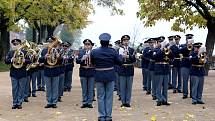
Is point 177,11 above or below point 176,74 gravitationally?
above

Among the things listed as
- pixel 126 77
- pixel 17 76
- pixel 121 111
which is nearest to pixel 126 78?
pixel 126 77

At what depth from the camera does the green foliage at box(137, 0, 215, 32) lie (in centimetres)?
2986

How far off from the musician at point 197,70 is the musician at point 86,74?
120 inches

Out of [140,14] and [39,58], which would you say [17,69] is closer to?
[39,58]

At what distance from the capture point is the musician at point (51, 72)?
15500 mm

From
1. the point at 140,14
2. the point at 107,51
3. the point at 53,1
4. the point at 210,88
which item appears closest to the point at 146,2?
the point at 140,14

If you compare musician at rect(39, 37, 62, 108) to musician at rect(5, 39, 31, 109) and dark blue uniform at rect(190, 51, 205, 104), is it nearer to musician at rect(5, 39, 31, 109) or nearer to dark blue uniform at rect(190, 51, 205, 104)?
musician at rect(5, 39, 31, 109)

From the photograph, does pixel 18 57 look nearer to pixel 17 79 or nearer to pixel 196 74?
pixel 17 79

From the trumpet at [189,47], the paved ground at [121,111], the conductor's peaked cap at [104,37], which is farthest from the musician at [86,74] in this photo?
the trumpet at [189,47]

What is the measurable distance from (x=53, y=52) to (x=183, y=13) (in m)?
16.8

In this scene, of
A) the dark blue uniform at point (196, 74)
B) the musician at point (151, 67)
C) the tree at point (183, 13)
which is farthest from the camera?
the tree at point (183, 13)

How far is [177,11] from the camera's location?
3058cm

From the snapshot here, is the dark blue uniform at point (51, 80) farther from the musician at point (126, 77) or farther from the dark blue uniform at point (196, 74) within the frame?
the dark blue uniform at point (196, 74)

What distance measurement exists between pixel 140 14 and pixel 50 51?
17061 millimetres
